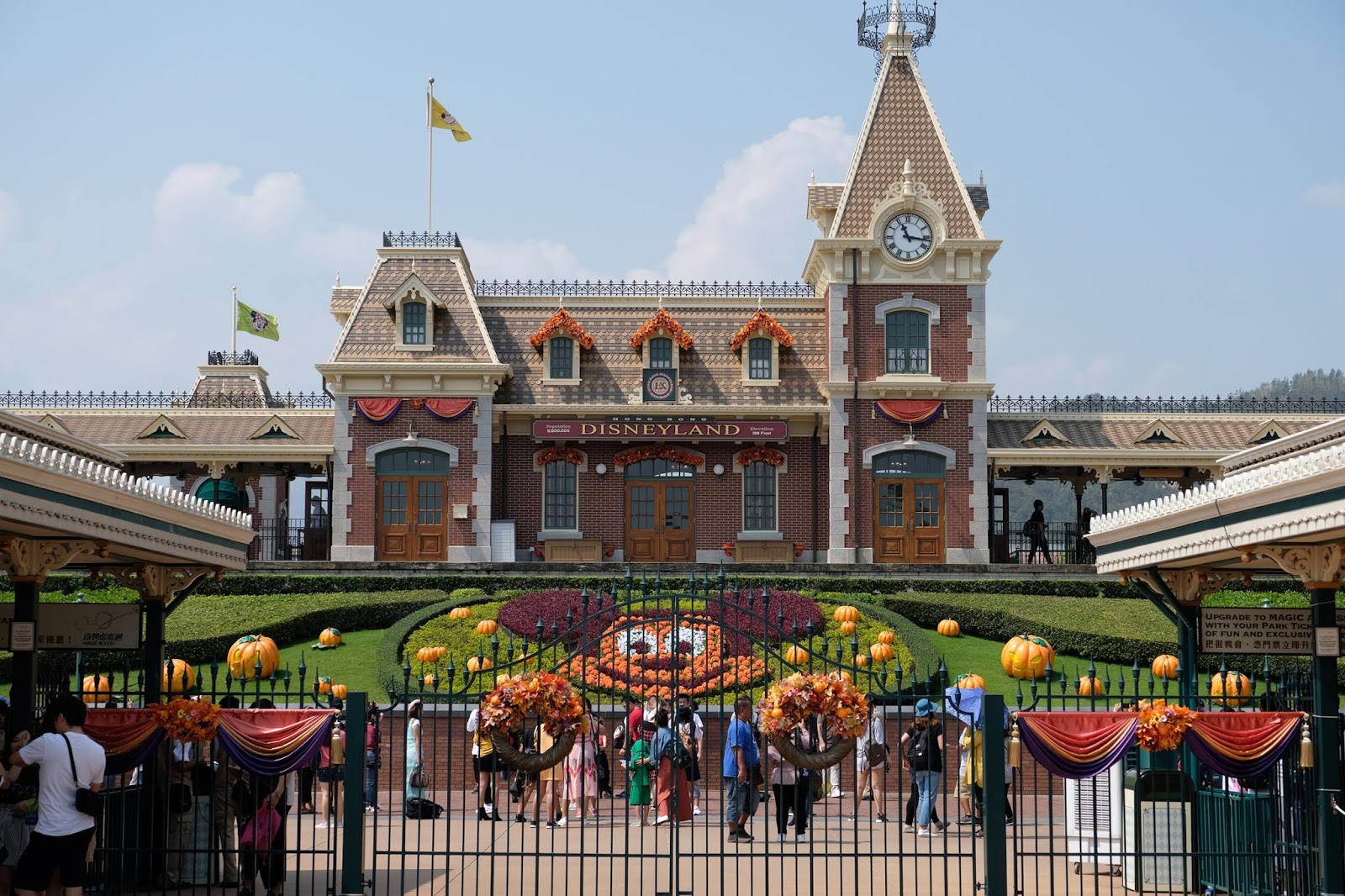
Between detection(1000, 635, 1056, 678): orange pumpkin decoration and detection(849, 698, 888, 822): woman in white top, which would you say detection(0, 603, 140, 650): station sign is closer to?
detection(849, 698, 888, 822): woman in white top

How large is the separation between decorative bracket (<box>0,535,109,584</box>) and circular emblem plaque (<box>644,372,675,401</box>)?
23.5 metres

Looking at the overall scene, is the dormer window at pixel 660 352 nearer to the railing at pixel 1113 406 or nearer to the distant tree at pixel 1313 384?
the railing at pixel 1113 406

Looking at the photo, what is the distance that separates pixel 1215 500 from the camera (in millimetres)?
12227

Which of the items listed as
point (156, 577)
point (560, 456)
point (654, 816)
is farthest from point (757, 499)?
point (156, 577)

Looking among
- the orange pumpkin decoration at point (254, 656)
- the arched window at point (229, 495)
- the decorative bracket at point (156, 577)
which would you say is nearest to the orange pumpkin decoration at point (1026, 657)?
the orange pumpkin decoration at point (254, 656)

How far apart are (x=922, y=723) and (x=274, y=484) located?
1398 inches

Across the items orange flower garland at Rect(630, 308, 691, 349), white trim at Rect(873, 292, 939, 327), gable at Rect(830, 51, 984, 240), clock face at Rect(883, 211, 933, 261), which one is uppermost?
gable at Rect(830, 51, 984, 240)

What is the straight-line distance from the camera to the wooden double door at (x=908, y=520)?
34.8m

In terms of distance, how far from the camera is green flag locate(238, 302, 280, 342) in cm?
4884

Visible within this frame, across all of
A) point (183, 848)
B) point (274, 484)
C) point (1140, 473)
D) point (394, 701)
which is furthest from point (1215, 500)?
point (274, 484)

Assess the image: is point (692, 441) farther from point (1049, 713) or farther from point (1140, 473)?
point (1049, 713)

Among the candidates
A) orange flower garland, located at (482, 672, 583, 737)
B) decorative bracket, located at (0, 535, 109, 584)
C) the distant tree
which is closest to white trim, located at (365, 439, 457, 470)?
decorative bracket, located at (0, 535, 109, 584)

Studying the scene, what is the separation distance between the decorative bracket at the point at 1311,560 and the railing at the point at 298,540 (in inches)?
1093

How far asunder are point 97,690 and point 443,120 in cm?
2684
